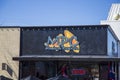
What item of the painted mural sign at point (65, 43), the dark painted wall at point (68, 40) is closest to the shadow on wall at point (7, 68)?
the dark painted wall at point (68, 40)

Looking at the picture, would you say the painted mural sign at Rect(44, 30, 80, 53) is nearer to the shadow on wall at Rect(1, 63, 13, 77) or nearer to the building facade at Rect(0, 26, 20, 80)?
the building facade at Rect(0, 26, 20, 80)

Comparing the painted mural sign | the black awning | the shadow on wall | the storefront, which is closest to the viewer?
the black awning

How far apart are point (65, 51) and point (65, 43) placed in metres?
0.65

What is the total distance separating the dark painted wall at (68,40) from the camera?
3009 cm

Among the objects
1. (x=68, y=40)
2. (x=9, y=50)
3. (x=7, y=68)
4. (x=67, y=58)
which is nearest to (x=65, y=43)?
(x=68, y=40)

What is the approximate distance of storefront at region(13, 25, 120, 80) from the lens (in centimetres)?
3008

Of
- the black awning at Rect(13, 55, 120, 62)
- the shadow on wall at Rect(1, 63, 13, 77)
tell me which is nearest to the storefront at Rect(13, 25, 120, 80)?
the black awning at Rect(13, 55, 120, 62)

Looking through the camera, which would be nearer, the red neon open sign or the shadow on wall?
the red neon open sign

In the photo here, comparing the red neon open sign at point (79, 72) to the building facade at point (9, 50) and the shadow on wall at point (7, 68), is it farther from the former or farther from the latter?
the shadow on wall at point (7, 68)

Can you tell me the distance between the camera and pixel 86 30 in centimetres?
3044

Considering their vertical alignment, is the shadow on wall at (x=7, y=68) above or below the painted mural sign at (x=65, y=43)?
below

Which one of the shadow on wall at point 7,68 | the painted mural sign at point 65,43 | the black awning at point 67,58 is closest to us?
the black awning at point 67,58

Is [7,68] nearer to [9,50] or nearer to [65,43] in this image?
[9,50]

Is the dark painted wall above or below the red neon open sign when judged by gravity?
above
